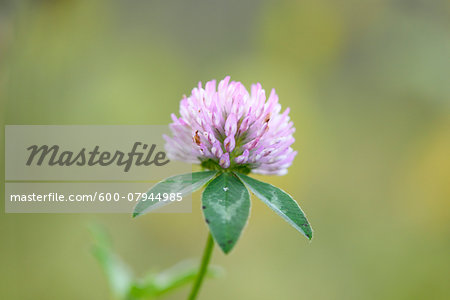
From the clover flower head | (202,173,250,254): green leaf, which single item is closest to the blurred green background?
the clover flower head

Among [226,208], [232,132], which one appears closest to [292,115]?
[232,132]

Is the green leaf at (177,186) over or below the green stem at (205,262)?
over

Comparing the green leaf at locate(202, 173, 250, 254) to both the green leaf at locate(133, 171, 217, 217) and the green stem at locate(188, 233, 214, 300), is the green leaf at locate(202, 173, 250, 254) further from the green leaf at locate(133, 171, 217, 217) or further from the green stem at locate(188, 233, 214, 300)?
the green stem at locate(188, 233, 214, 300)

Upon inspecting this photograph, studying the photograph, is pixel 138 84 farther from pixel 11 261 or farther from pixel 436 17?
pixel 436 17

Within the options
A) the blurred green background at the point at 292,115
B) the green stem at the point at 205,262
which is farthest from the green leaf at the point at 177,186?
the blurred green background at the point at 292,115

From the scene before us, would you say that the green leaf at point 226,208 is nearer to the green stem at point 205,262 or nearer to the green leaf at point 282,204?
the green leaf at point 282,204

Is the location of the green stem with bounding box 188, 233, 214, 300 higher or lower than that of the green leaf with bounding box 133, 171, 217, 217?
lower
